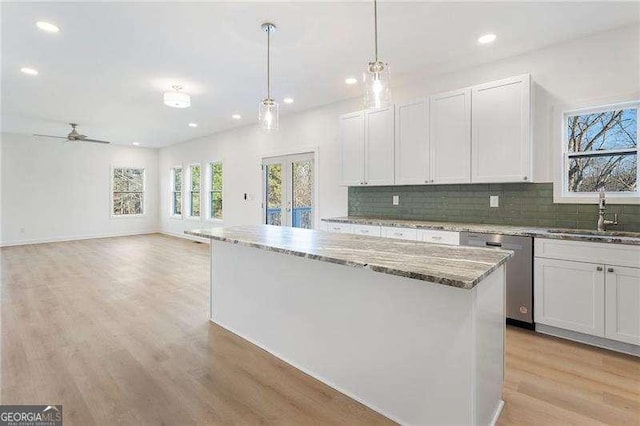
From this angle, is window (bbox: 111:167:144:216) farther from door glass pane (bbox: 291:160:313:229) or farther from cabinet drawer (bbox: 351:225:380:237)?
cabinet drawer (bbox: 351:225:380:237)

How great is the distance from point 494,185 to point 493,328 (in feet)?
7.85

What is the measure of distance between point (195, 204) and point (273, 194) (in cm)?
362

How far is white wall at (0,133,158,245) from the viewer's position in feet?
26.1

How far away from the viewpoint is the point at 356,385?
6.78 ft

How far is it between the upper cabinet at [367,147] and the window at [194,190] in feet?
18.1

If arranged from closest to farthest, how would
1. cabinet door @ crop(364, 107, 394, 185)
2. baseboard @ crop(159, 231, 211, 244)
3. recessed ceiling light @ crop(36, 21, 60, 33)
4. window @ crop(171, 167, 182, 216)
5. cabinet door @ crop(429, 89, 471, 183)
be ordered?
recessed ceiling light @ crop(36, 21, 60, 33) → cabinet door @ crop(429, 89, 471, 183) → cabinet door @ crop(364, 107, 394, 185) → baseboard @ crop(159, 231, 211, 244) → window @ crop(171, 167, 182, 216)

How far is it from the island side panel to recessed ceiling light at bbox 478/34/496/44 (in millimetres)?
2675

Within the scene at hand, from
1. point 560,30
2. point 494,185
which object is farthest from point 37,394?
point 560,30

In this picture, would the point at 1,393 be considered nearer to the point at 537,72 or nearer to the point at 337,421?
the point at 337,421

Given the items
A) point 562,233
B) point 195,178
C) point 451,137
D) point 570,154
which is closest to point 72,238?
point 195,178

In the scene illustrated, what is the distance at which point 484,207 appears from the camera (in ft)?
12.6

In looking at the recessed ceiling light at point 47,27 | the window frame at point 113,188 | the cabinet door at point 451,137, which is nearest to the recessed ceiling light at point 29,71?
the recessed ceiling light at point 47,27

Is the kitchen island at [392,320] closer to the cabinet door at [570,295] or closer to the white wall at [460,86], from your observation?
the cabinet door at [570,295]

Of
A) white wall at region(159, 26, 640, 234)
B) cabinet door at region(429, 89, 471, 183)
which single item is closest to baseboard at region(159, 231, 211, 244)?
white wall at region(159, 26, 640, 234)
